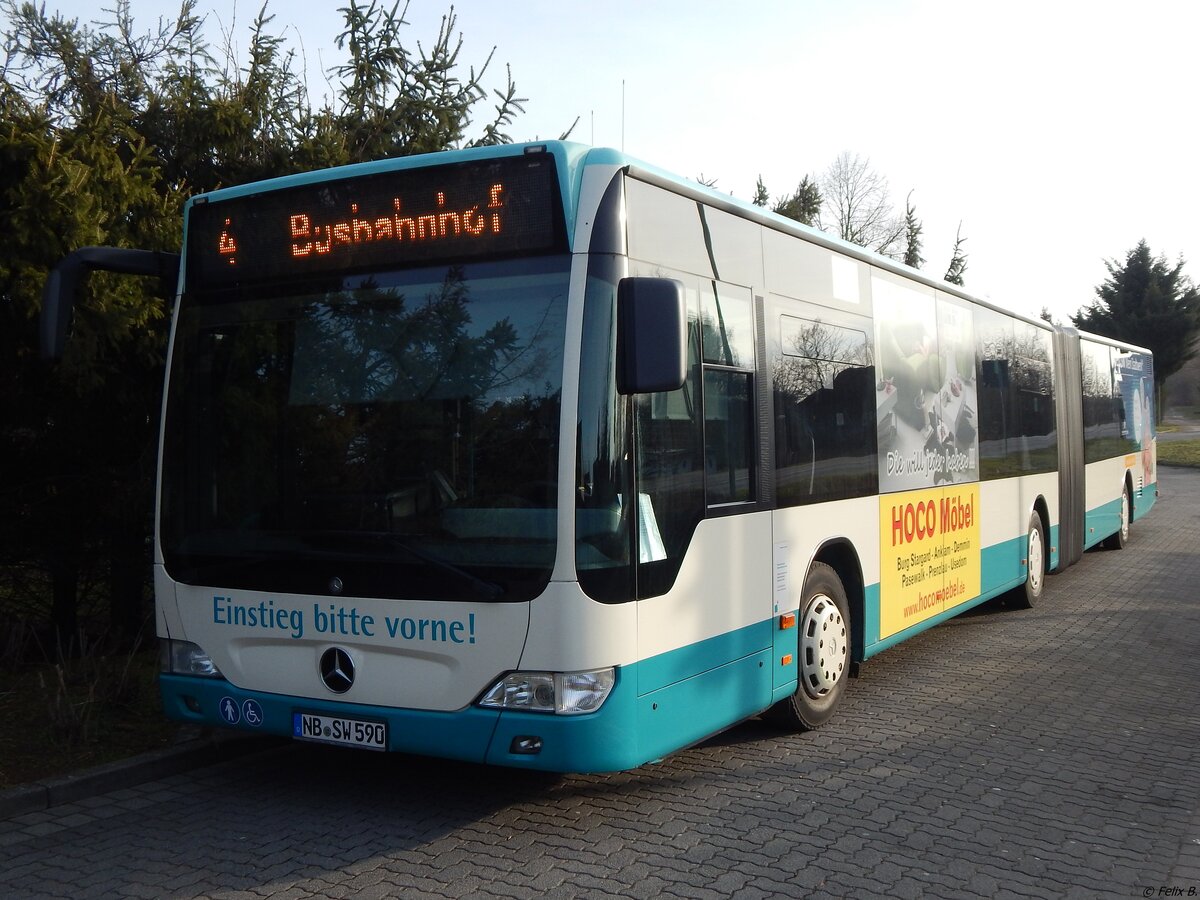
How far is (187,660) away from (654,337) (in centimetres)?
290

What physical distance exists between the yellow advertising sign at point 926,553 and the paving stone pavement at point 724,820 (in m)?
0.75

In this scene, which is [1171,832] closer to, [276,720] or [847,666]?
[847,666]

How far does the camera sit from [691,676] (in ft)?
18.1

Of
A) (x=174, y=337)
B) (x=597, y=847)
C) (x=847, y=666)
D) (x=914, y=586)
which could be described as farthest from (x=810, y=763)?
(x=174, y=337)

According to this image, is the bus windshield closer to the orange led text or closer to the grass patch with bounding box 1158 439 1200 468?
the orange led text

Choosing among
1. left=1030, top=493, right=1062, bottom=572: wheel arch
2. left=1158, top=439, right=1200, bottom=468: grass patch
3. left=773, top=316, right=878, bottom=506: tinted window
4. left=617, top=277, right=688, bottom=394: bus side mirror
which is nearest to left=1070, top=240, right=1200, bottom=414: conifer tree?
left=1158, top=439, right=1200, bottom=468: grass patch

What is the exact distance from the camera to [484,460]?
4.99 meters

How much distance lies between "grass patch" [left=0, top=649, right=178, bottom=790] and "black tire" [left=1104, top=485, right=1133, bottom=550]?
14682mm

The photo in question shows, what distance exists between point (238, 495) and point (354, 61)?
5.71 metres

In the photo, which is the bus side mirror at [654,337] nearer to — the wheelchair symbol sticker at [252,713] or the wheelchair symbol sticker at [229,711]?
the wheelchair symbol sticker at [252,713]

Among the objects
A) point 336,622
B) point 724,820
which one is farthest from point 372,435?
point 724,820

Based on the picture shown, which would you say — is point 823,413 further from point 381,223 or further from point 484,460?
point 381,223

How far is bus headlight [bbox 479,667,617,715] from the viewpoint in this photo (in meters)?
4.89

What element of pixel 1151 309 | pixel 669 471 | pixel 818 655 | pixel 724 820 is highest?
pixel 1151 309
